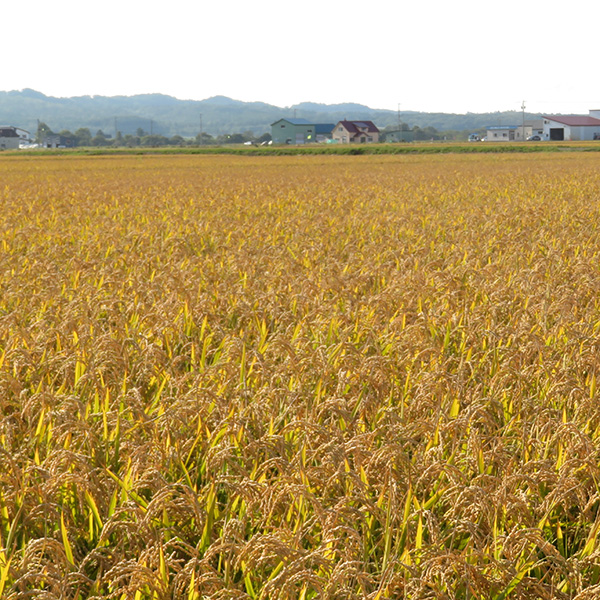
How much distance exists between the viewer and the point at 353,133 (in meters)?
141

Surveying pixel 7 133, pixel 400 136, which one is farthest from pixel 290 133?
pixel 7 133

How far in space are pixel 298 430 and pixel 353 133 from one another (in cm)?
14233

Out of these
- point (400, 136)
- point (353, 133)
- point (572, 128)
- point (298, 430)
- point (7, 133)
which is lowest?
point (298, 430)

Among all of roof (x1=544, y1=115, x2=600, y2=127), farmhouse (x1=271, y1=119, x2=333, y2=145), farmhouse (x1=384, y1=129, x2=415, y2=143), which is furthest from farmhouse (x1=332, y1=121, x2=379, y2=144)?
roof (x1=544, y1=115, x2=600, y2=127)

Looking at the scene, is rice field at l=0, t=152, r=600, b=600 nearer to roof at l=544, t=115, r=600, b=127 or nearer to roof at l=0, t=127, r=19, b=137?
roof at l=544, t=115, r=600, b=127

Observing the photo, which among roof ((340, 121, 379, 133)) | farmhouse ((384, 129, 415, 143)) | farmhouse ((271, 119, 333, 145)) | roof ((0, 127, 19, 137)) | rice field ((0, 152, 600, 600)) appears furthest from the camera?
farmhouse ((384, 129, 415, 143))

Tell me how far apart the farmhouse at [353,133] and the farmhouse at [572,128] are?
117 ft

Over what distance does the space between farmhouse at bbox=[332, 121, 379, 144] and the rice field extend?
442 feet

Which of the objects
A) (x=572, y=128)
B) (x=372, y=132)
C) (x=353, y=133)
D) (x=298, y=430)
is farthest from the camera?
(x=372, y=132)

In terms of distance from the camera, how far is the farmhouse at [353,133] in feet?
462

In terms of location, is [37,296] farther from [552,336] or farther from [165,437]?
[552,336]

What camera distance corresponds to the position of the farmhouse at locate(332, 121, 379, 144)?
14075 cm

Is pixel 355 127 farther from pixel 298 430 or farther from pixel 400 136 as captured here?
pixel 298 430

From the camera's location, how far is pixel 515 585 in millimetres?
2438
